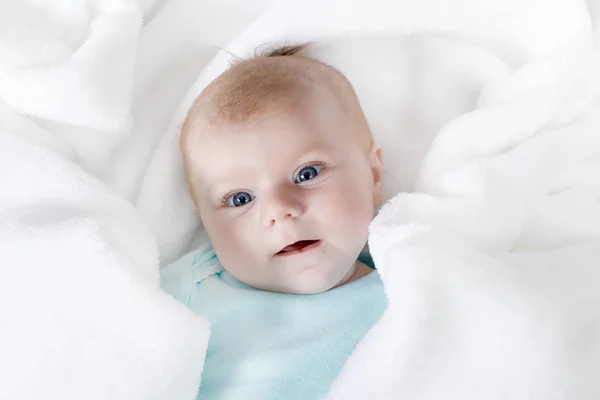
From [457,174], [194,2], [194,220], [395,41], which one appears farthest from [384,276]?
[194,2]

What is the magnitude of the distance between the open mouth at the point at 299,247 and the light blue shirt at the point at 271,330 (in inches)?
3.8

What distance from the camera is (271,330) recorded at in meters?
1.07

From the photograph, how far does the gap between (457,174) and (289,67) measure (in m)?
0.35

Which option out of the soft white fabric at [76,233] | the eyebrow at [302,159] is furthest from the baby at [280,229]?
the soft white fabric at [76,233]

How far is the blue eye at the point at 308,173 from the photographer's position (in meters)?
1.08

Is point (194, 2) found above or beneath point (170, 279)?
above

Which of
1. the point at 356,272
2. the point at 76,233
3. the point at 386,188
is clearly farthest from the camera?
the point at 386,188

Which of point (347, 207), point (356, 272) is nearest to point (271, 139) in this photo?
point (347, 207)

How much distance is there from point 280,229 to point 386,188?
366mm

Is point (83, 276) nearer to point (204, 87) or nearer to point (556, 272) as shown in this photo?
point (204, 87)

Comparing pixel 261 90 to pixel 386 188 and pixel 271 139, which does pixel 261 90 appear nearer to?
pixel 271 139

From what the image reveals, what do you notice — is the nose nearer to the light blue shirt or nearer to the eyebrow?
the eyebrow

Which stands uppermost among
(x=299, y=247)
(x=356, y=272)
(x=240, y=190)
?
(x=240, y=190)

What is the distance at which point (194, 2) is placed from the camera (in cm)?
131
